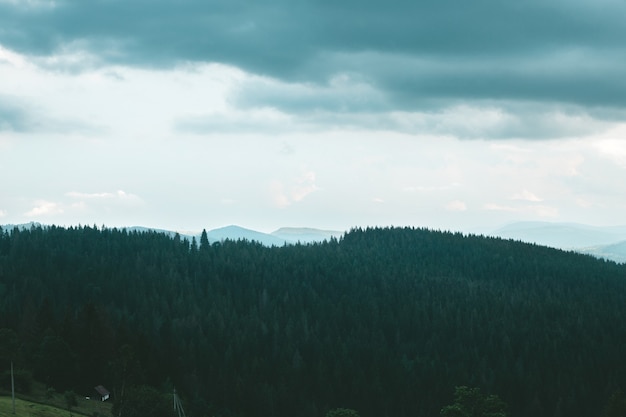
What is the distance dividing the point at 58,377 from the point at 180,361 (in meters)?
53.0

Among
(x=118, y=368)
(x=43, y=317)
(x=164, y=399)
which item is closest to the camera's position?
(x=164, y=399)

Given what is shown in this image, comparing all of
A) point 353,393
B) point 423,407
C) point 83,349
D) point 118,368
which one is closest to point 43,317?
point 83,349

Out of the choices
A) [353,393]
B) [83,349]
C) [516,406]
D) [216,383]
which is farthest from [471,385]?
[83,349]

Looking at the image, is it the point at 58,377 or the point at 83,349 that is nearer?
the point at 58,377

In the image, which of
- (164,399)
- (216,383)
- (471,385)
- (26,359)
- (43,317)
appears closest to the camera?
(164,399)

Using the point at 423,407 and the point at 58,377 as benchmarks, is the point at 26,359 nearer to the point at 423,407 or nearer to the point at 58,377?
the point at 58,377

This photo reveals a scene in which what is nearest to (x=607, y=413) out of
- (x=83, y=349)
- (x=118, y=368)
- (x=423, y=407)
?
(x=423, y=407)

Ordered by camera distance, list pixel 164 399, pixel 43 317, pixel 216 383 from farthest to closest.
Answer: pixel 216 383 < pixel 43 317 < pixel 164 399

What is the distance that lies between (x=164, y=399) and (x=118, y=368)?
53.7 ft

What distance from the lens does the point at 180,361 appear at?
178m

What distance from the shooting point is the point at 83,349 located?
13562 cm

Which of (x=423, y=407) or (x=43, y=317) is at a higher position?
(x=43, y=317)

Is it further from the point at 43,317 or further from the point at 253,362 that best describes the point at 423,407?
the point at 43,317

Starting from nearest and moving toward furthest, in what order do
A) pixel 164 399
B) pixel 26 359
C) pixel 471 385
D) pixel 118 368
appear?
pixel 164 399
pixel 118 368
pixel 26 359
pixel 471 385
